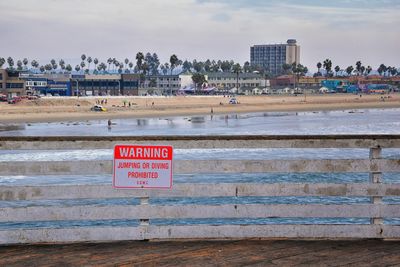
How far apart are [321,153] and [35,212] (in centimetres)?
2314

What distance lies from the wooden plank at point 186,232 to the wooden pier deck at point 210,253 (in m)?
0.07

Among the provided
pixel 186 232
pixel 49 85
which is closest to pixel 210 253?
pixel 186 232

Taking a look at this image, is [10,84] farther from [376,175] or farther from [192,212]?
[376,175]

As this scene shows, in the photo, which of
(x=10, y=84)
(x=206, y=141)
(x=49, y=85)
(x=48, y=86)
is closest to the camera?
(x=206, y=141)

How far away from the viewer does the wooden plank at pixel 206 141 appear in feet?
20.4

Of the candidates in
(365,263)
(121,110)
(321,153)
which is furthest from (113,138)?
(121,110)

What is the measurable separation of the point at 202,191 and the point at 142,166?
700 mm

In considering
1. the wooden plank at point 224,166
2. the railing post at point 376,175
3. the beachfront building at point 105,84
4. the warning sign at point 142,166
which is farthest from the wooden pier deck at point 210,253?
the beachfront building at point 105,84

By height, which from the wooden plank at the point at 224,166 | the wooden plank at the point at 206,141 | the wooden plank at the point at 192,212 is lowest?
the wooden plank at the point at 192,212

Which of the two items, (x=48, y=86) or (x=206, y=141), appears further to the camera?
(x=48, y=86)

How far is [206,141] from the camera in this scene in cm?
631

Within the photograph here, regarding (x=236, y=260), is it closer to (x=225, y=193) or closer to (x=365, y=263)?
(x=225, y=193)

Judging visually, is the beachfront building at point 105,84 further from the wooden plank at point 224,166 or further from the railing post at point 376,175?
the railing post at point 376,175

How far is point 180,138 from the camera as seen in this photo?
249 inches
